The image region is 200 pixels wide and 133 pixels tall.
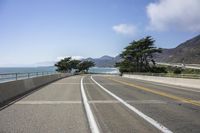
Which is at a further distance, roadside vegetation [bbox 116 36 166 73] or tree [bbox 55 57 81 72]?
tree [bbox 55 57 81 72]

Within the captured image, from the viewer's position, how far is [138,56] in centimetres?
12150

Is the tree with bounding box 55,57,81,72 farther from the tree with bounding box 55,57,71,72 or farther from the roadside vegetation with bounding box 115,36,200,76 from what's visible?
the roadside vegetation with bounding box 115,36,200,76

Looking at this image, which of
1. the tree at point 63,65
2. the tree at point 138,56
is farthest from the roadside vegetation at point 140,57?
the tree at point 63,65

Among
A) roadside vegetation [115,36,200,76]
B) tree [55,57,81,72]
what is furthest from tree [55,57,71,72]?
roadside vegetation [115,36,200,76]

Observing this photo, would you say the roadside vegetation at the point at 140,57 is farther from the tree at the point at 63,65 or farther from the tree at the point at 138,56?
the tree at the point at 63,65

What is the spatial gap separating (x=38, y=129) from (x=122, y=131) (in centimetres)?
230

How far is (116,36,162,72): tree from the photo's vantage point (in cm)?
11629

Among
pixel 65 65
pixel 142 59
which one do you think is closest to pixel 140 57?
pixel 142 59

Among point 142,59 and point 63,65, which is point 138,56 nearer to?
point 142,59

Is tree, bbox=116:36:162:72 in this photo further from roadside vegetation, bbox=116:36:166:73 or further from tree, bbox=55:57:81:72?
tree, bbox=55:57:81:72

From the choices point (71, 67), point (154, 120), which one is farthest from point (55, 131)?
point (71, 67)

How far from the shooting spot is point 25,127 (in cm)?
938

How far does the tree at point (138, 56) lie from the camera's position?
11629 centimetres

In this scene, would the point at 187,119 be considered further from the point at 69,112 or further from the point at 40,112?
the point at 40,112
